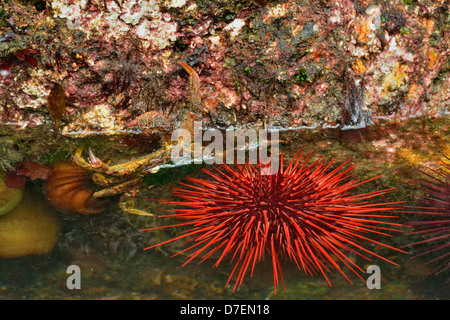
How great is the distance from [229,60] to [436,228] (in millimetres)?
1895

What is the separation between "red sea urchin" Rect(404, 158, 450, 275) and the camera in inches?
87.5

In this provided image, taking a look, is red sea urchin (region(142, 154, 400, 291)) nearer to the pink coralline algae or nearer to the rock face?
the rock face

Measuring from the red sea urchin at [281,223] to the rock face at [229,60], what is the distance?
118 cm

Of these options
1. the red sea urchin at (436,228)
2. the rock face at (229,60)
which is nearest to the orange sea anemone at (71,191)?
the rock face at (229,60)

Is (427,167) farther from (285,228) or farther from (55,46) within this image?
(55,46)

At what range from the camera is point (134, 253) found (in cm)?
238

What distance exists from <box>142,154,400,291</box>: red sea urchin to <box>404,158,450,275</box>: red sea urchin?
0.21 m

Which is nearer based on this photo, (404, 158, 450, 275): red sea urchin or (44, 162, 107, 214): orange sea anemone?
(404, 158, 450, 275): red sea urchin

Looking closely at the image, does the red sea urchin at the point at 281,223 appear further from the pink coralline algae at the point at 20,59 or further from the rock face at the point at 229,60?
the pink coralline algae at the point at 20,59

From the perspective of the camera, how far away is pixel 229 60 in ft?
10.6

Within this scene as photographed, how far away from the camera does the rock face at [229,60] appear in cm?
309

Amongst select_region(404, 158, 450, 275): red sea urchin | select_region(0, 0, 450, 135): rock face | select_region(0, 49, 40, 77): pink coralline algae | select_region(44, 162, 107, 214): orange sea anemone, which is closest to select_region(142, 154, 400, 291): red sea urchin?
select_region(404, 158, 450, 275): red sea urchin

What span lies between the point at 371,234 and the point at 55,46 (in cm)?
264

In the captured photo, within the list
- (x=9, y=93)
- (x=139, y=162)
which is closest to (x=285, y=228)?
(x=139, y=162)
